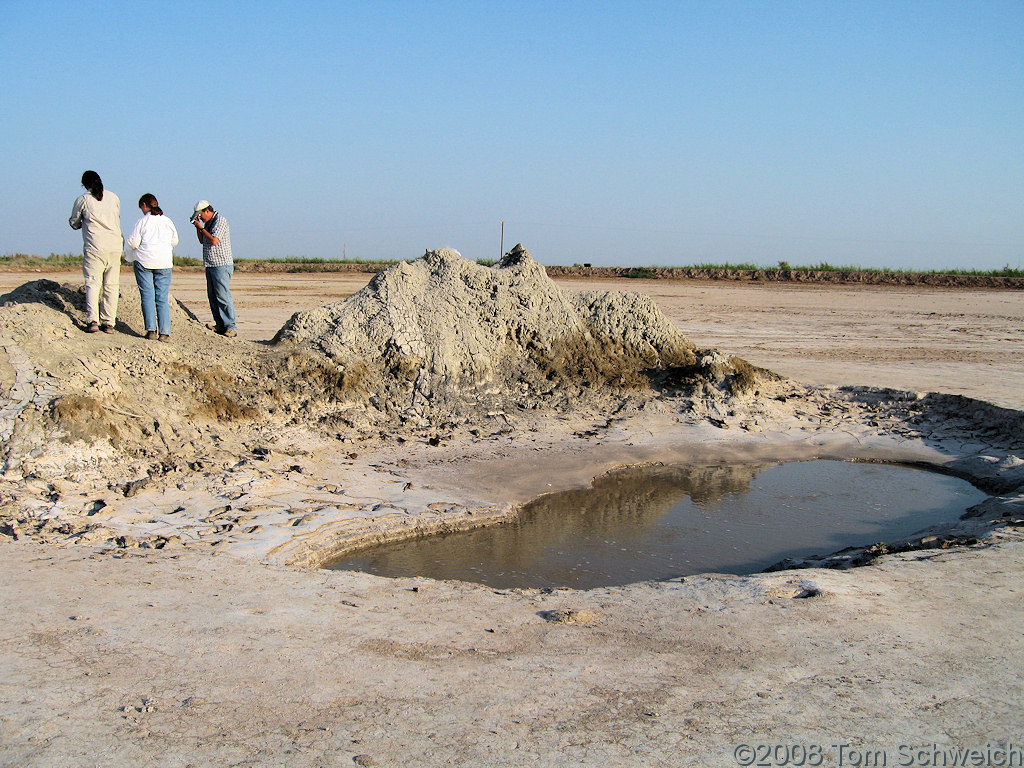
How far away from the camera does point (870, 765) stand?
8.46ft

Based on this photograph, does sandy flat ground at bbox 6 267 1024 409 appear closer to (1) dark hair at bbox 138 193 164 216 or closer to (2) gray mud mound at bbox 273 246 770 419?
(2) gray mud mound at bbox 273 246 770 419

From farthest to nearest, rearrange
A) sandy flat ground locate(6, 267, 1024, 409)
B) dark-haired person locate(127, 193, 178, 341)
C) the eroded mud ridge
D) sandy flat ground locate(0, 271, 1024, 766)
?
sandy flat ground locate(6, 267, 1024, 409) < dark-haired person locate(127, 193, 178, 341) < the eroded mud ridge < sandy flat ground locate(0, 271, 1024, 766)

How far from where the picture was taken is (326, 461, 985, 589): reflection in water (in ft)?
16.1

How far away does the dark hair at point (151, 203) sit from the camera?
7.02 metres

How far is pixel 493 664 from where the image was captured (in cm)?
326

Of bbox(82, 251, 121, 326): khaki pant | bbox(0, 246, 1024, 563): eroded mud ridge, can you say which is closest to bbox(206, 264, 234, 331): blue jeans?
bbox(0, 246, 1024, 563): eroded mud ridge

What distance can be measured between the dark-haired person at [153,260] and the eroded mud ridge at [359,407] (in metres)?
0.24

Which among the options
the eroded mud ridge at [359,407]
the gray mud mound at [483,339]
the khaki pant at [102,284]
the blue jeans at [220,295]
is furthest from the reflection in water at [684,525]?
the blue jeans at [220,295]

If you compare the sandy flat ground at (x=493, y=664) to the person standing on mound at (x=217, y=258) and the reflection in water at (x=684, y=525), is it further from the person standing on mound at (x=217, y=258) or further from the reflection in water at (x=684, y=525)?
the person standing on mound at (x=217, y=258)

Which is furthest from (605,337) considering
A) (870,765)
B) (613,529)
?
(870,765)

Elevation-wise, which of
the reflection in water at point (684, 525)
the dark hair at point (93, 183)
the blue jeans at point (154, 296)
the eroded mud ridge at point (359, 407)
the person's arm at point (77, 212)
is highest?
the dark hair at point (93, 183)

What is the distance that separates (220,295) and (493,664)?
573 cm

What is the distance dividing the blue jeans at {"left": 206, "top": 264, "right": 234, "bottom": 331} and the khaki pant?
94cm

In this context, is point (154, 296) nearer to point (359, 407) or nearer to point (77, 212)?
point (77, 212)
